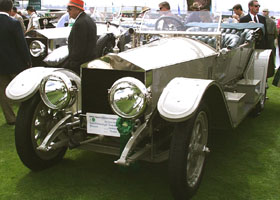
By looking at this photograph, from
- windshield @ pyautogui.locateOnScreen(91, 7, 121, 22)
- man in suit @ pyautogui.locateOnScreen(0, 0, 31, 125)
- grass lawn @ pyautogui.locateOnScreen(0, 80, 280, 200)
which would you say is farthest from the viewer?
windshield @ pyautogui.locateOnScreen(91, 7, 121, 22)

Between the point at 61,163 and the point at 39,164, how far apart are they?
1.04 ft

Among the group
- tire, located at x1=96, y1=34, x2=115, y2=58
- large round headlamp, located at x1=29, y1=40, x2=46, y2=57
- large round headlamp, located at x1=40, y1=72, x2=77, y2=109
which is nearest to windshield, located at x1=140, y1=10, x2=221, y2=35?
large round headlamp, located at x1=40, y1=72, x2=77, y2=109

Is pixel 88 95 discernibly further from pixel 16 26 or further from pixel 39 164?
pixel 16 26

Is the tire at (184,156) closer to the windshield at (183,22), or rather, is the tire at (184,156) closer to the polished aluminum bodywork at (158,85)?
the polished aluminum bodywork at (158,85)

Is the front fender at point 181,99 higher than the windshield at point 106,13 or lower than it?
lower

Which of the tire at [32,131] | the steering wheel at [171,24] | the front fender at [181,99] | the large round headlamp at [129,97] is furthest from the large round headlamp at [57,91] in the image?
the steering wheel at [171,24]

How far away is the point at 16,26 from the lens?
471 cm

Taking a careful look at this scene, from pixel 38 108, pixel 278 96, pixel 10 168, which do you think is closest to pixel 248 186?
pixel 38 108

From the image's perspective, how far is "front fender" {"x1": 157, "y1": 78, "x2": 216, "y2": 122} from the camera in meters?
2.47

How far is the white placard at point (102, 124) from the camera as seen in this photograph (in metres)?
2.95

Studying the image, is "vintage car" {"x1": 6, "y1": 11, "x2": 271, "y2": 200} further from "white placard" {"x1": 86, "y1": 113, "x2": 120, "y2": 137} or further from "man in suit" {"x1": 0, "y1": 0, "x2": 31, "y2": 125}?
"man in suit" {"x1": 0, "y1": 0, "x2": 31, "y2": 125}

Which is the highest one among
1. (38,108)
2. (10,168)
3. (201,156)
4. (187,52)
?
(187,52)

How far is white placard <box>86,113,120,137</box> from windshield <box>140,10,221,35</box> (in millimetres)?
1615

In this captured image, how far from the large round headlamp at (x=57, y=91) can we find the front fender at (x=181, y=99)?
2.70 ft
